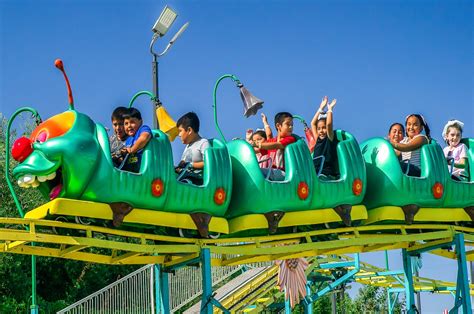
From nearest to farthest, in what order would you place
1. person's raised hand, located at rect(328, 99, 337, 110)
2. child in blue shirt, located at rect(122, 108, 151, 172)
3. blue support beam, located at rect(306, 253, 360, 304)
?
1. child in blue shirt, located at rect(122, 108, 151, 172)
2. person's raised hand, located at rect(328, 99, 337, 110)
3. blue support beam, located at rect(306, 253, 360, 304)

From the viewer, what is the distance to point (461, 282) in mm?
9961

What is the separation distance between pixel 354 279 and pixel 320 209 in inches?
405

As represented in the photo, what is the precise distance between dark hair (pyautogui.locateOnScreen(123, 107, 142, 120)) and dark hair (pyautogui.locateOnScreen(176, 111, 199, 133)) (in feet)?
2.15

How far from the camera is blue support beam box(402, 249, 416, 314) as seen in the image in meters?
10.2

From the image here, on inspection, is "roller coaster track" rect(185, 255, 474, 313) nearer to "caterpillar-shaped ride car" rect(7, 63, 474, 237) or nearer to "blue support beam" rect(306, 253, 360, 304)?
"blue support beam" rect(306, 253, 360, 304)

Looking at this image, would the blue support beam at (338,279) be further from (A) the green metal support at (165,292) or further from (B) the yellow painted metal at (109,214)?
(B) the yellow painted metal at (109,214)

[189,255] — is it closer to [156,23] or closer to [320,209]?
[320,209]

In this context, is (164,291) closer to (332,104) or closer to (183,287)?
(332,104)

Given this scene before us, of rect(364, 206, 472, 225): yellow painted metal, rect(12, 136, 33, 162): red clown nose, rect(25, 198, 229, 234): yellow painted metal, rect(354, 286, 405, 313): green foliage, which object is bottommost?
rect(354, 286, 405, 313): green foliage

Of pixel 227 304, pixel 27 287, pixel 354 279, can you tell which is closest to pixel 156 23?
pixel 227 304

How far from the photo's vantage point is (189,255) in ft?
29.3

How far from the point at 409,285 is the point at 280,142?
2.69 m

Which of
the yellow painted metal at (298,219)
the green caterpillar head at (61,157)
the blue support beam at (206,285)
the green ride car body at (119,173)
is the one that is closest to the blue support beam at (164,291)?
the blue support beam at (206,285)

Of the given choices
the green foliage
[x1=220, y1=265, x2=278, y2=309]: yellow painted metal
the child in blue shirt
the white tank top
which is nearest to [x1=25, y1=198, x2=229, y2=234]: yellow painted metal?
the child in blue shirt
